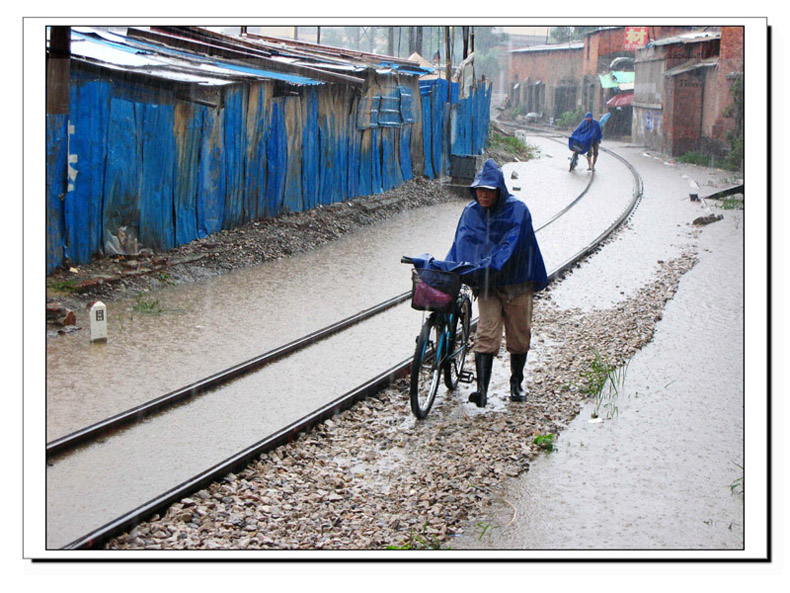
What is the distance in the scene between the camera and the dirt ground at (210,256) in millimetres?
9461

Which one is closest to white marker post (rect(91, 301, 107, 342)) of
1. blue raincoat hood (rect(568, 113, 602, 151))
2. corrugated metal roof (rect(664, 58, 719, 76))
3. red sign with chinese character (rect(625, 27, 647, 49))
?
blue raincoat hood (rect(568, 113, 602, 151))

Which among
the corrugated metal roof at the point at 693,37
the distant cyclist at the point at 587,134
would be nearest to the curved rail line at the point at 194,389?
the distant cyclist at the point at 587,134

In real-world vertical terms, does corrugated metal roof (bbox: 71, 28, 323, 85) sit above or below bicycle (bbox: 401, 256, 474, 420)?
above

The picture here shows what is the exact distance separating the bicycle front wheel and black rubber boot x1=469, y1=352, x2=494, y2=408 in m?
0.31

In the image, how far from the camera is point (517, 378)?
7.41 metres

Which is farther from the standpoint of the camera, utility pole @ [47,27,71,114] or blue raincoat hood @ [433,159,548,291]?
utility pole @ [47,27,71,114]

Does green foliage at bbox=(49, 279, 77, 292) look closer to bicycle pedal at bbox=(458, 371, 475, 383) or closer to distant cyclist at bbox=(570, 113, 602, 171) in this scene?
bicycle pedal at bbox=(458, 371, 475, 383)

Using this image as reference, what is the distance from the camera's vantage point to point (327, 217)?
14969 millimetres

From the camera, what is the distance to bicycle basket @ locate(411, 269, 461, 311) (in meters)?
6.53

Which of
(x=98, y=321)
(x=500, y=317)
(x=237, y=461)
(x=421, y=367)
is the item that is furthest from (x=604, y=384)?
(x=98, y=321)

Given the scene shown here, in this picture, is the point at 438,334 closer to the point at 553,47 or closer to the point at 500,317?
the point at 500,317

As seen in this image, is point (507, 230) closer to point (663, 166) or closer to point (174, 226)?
point (174, 226)

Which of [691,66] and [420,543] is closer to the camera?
[420,543]

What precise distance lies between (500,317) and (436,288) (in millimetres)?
737
